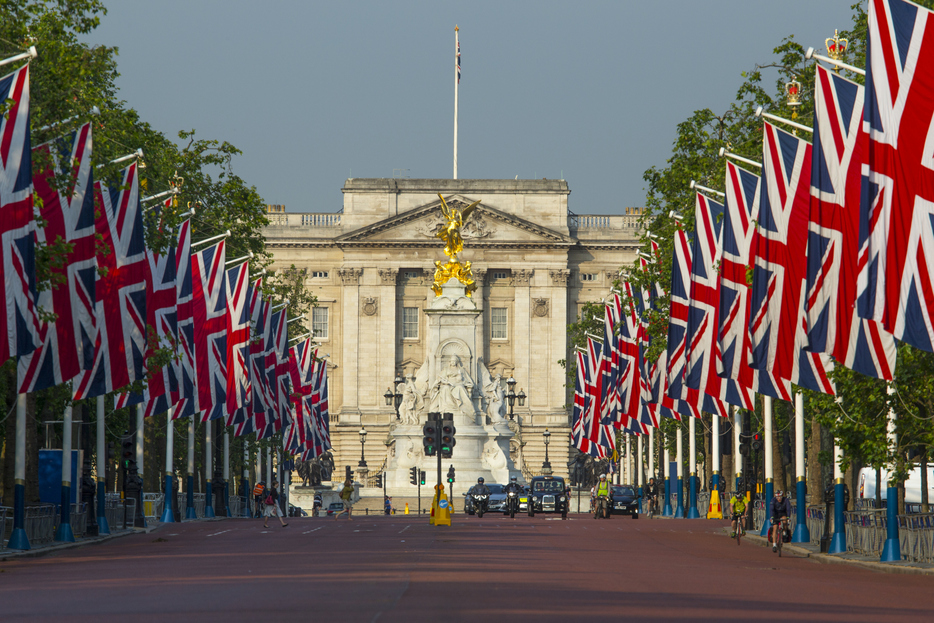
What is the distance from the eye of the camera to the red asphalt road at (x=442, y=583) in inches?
675

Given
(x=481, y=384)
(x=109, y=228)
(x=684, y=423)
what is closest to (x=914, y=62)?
(x=109, y=228)

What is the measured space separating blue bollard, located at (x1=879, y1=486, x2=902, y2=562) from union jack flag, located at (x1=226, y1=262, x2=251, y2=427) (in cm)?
2355

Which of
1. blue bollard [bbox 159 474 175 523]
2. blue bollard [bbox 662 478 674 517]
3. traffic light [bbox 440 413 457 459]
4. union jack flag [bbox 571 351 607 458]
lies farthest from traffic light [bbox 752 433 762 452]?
union jack flag [bbox 571 351 607 458]

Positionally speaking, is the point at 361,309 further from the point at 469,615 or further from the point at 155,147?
the point at 469,615

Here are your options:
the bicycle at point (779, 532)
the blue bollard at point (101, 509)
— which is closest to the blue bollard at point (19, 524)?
the blue bollard at point (101, 509)

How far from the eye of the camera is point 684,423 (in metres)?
69.1

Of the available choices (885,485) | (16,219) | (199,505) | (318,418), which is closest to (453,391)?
(318,418)

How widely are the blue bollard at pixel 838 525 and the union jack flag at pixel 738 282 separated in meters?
2.43

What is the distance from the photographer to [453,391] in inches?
3359

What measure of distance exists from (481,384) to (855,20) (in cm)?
4922

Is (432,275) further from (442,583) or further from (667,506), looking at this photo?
(442,583)

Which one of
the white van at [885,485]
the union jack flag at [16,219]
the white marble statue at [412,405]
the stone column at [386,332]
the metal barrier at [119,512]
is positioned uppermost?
the stone column at [386,332]

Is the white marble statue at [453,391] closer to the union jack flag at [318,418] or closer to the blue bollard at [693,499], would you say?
the union jack flag at [318,418]

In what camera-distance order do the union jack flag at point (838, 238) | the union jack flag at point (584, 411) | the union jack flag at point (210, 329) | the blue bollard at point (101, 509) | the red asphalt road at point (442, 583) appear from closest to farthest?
the red asphalt road at point (442, 583) < the union jack flag at point (838, 238) < the blue bollard at point (101, 509) < the union jack flag at point (210, 329) < the union jack flag at point (584, 411)
